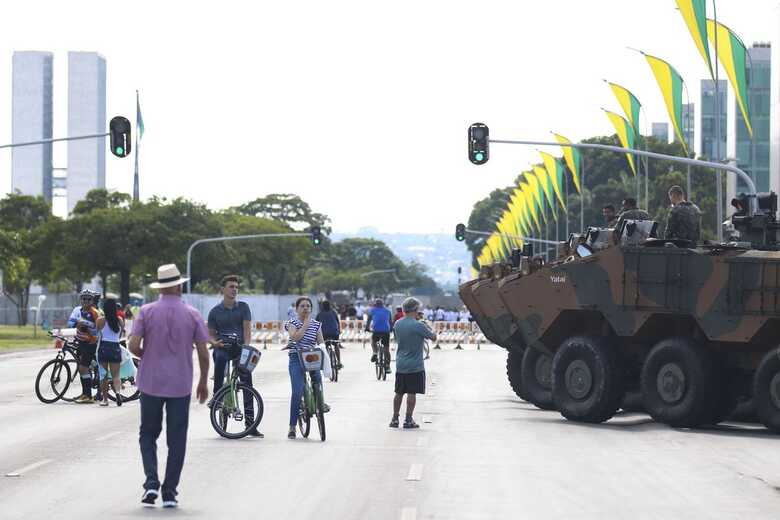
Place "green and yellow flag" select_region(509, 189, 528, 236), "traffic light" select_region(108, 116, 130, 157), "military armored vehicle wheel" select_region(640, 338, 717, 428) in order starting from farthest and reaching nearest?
1. "green and yellow flag" select_region(509, 189, 528, 236)
2. "traffic light" select_region(108, 116, 130, 157)
3. "military armored vehicle wheel" select_region(640, 338, 717, 428)

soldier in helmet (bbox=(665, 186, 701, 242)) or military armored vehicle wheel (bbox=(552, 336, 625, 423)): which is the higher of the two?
soldier in helmet (bbox=(665, 186, 701, 242))

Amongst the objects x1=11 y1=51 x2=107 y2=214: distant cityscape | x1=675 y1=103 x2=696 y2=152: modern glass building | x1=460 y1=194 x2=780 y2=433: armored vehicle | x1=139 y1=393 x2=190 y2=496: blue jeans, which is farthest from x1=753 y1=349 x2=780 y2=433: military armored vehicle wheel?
x1=11 y1=51 x2=107 y2=214: distant cityscape

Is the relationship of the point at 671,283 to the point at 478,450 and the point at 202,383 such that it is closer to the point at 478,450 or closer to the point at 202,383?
the point at 478,450

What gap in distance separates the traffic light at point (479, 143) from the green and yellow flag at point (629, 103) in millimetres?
18734

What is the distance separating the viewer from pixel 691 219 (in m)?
19.8

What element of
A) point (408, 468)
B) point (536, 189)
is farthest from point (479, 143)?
point (536, 189)

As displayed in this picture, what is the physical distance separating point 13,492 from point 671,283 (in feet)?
32.7

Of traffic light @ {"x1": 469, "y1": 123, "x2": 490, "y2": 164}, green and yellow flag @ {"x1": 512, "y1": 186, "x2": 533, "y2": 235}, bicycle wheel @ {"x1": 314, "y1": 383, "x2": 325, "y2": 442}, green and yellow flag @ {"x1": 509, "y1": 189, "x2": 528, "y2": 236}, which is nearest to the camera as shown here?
bicycle wheel @ {"x1": 314, "y1": 383, "x2": 325, "y2": 442}

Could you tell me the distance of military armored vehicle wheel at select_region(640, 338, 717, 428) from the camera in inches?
744

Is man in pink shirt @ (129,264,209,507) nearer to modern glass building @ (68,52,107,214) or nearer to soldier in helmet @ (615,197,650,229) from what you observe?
soldier in helmet @ (615,197,650,229)

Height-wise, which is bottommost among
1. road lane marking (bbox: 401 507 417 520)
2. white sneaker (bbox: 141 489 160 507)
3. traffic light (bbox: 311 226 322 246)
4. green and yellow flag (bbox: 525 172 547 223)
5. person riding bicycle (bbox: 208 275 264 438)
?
road lane marking (bbox: 401 507 417 520)

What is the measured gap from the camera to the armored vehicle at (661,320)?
18.6 meters

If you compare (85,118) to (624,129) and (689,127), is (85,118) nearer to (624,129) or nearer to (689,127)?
(689,127)

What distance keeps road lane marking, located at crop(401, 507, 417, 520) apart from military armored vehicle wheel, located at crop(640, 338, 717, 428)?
8.32 meters
